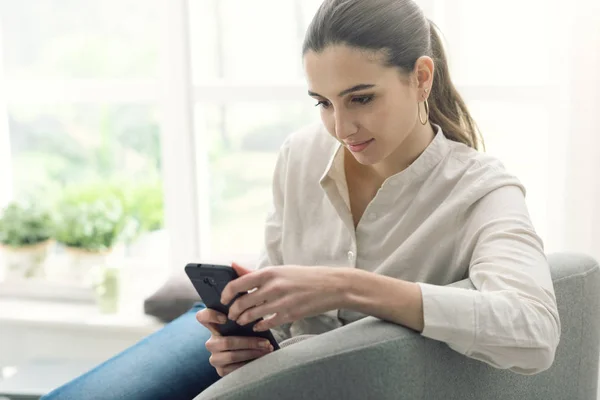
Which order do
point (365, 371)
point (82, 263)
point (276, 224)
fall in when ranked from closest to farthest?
1. point (365, 371)
2. point (276, 224)
3. point (82, 263)

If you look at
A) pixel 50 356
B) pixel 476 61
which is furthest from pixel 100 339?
pixel 476 61

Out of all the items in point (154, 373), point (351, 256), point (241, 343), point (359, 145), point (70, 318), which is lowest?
point (70, 318)

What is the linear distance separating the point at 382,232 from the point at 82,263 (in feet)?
4.99

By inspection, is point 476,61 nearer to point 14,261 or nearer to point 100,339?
point 100,339

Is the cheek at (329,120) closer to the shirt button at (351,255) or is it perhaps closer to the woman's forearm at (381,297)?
the shirt button at (351,255)

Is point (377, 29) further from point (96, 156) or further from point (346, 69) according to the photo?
point (96, 156)

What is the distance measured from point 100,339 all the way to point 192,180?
2.00 feet

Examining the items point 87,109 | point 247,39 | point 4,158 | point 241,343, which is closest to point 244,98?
point 247,39

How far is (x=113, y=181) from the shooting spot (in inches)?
120

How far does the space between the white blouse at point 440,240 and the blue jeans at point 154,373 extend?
193 mm

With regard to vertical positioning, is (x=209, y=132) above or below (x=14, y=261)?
above

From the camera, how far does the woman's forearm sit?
132cm

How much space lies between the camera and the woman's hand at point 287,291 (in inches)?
51.1

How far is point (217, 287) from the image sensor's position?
1.35 m
